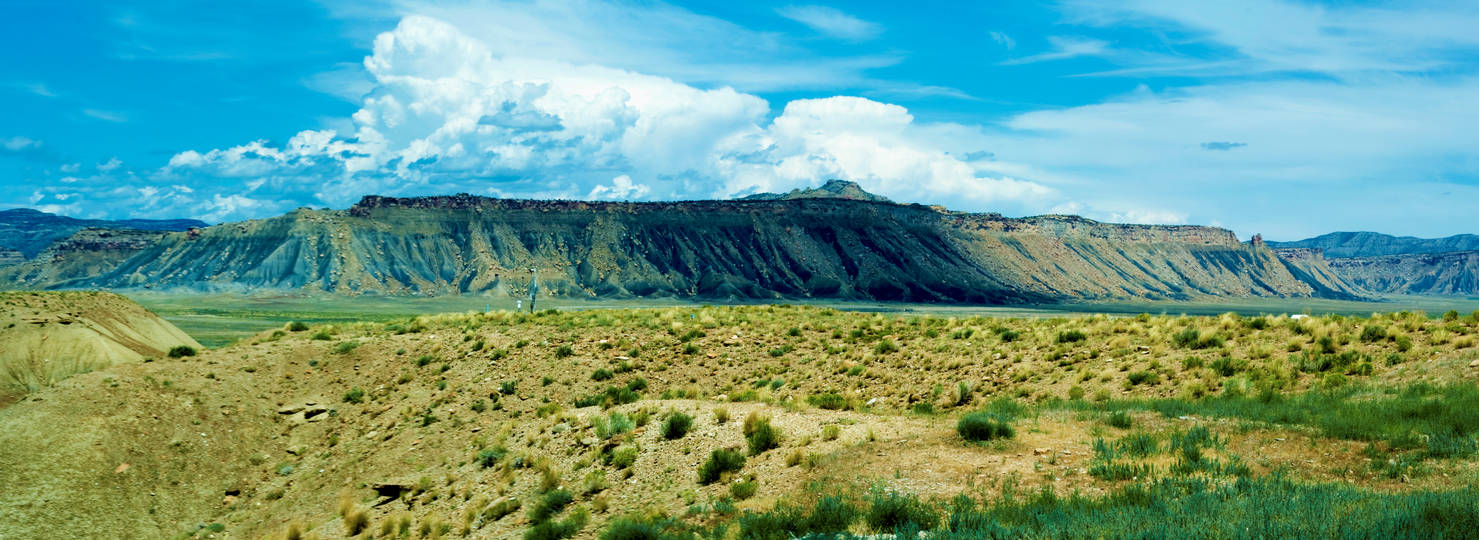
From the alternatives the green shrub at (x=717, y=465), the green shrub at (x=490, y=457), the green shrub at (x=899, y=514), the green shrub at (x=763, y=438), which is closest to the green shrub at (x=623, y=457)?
the green shrub at (x=717, y=465)

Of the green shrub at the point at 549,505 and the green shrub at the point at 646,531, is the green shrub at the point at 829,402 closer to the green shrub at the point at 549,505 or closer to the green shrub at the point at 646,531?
the green shrub at the point at 549,505

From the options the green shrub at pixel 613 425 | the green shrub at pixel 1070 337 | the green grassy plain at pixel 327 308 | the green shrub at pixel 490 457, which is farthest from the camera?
the green grassy plain at pixel 327 308

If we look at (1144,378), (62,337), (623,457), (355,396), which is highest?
(1144,378)

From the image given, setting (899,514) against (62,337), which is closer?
(899,514)

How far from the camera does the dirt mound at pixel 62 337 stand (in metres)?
37.4

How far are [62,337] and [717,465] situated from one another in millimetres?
42074

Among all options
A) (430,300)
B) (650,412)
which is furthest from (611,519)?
(430,300)

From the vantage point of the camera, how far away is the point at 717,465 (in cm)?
1297

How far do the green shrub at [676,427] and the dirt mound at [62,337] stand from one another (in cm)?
3097

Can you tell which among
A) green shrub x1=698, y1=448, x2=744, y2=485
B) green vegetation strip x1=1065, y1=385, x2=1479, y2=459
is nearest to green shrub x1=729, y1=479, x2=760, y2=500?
green shrub x1=698, y1=448, x2=744, y2=485

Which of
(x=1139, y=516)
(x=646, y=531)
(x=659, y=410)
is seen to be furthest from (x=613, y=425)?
(x=1139, y=516)

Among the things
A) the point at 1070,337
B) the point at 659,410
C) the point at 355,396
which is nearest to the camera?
the point at 659,410

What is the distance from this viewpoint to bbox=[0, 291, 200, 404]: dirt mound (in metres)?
37.4

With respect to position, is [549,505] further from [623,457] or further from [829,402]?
[829,402]
